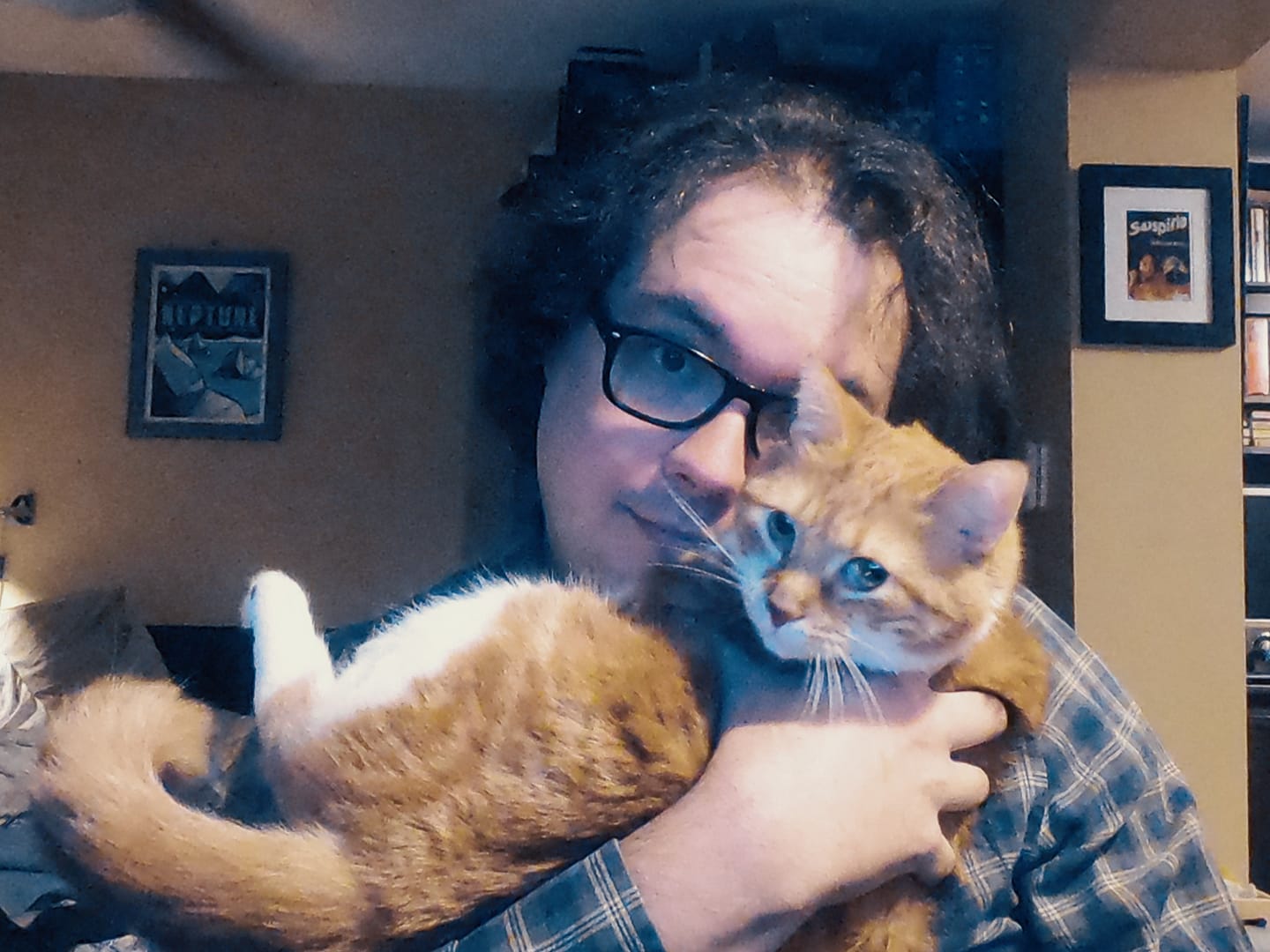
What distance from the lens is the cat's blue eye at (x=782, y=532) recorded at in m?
0.53

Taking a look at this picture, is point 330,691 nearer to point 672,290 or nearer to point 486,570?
point 486,570

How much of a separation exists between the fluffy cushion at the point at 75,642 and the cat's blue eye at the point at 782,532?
0.36 metres

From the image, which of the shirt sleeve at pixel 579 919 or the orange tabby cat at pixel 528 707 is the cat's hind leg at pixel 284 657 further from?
the shirt sleeve at pixel 579 919

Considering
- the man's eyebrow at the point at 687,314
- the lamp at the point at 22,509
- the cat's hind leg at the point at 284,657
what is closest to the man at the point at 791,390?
the man's eyebrow at the point at 687,314

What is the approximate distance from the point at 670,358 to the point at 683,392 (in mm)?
A: 22

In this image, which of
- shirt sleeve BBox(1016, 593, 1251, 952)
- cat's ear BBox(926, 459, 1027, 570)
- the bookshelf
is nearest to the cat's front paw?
cat's ear BBox(926, 459, 1027, 570)

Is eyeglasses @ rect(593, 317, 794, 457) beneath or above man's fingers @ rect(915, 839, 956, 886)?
above

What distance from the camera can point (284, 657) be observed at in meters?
0.47

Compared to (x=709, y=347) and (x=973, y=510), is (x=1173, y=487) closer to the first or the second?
(x=973, y=510)

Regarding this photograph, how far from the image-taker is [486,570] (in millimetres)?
502

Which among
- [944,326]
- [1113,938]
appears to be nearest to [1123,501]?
[944,326]

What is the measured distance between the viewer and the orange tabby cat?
40 centimetres

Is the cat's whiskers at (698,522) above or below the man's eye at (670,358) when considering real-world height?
below

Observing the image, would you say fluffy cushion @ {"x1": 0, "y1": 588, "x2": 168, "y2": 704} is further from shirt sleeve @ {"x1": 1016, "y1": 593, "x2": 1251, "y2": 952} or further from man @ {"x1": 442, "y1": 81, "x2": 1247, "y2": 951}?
shirt sleeve @ {"x1": 1016, "y1": 593, "x2": 1251, "y2": 952}
